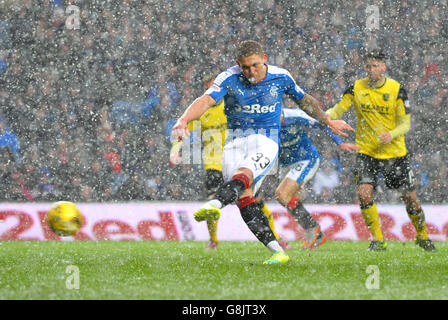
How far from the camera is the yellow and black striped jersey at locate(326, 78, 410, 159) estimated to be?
7.34 metres

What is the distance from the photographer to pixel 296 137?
24.7ft

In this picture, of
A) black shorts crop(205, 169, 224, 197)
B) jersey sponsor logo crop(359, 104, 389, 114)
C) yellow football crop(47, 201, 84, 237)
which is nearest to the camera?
yellow football crop(47, 201, 84, 237)

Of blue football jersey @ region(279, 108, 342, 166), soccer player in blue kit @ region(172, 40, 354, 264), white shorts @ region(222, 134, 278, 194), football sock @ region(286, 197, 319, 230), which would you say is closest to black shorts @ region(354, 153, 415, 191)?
blue football jersey @ region(279, 108, 342, 166)

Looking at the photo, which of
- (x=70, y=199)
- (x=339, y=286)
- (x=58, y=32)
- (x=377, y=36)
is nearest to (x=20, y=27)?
(x=58, y=32)

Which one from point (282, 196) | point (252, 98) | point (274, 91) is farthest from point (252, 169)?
point (282, 196)

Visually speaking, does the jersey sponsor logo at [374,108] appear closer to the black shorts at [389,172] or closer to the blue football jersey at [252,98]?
the black shorts at [389,172]

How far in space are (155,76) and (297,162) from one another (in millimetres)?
4470

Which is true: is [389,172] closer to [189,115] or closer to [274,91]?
[274,91]

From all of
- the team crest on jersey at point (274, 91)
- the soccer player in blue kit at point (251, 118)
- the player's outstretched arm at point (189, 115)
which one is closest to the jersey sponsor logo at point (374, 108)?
the soccer player in blue kit at point (251, 118)

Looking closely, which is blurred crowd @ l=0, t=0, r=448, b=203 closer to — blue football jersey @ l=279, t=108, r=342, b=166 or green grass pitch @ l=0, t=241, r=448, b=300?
blue football jersey @ l=279, t=108, r=342, b=166

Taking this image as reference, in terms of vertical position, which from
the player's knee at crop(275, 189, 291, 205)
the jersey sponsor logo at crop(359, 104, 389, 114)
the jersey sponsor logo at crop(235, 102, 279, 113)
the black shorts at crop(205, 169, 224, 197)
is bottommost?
the player's knee at crop(275, 189, 291, 205)

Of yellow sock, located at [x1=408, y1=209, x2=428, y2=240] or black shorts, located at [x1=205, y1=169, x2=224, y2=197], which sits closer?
yellow sock, located at [x1=408, y1=209, x2=428, y2=240]

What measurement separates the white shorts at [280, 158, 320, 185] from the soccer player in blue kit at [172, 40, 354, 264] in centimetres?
181

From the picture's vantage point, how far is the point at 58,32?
1173cm
